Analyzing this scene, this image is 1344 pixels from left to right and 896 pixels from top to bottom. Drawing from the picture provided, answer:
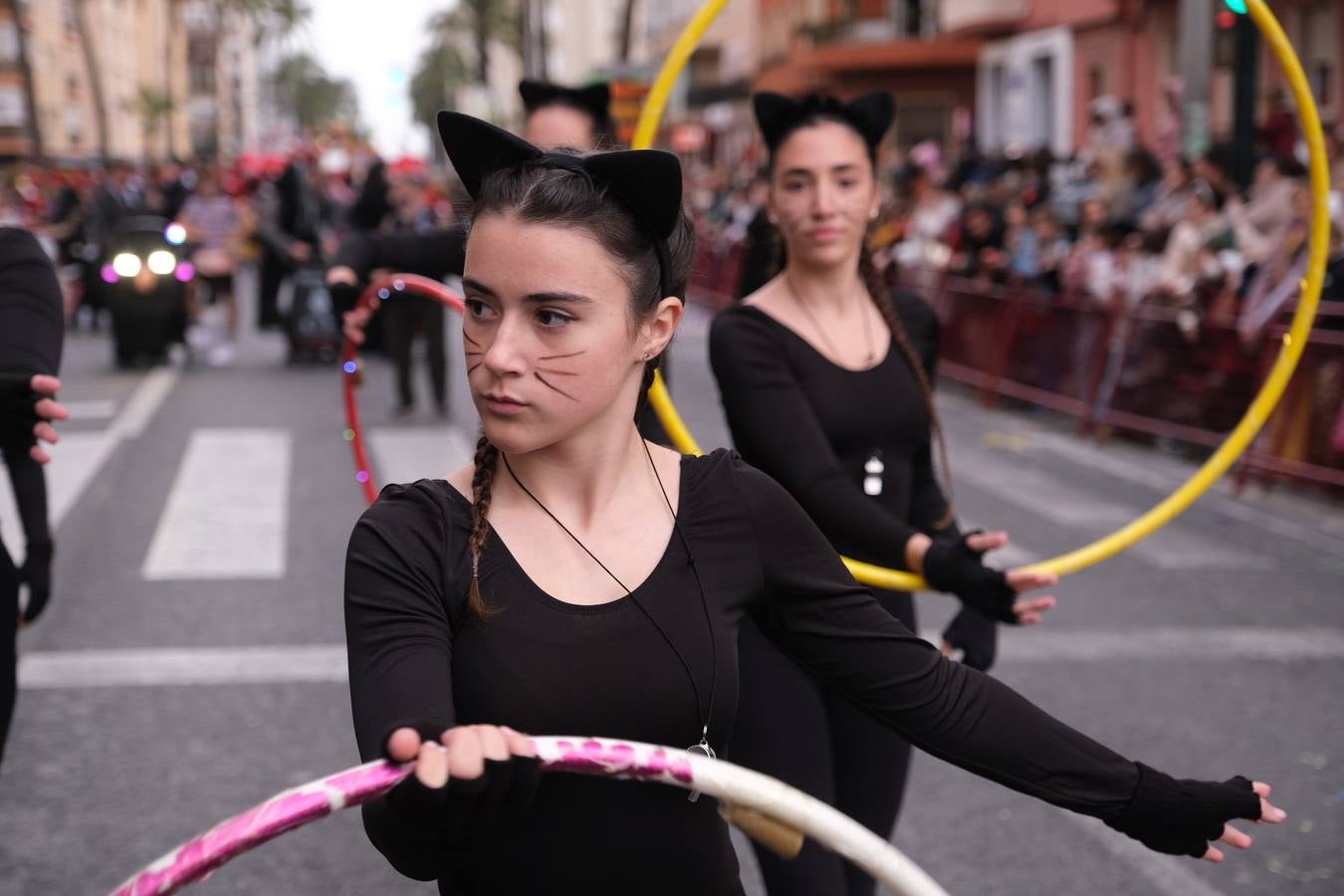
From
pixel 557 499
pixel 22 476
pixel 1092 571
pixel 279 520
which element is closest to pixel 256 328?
pixel 279 520

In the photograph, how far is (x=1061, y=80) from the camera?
34.1 metres

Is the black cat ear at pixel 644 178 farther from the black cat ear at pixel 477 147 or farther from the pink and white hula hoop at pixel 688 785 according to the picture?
the pink and white hula hoop at pixel 688 785

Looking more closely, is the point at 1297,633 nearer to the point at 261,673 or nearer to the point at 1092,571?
the point at 1092,571

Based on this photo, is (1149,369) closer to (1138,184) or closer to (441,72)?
(1138,184)

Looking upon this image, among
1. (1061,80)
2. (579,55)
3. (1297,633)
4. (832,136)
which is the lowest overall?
(1297,633)

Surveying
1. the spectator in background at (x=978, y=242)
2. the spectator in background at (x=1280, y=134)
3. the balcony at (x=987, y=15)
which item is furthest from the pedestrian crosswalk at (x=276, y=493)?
the balcony at (x=987, y=15)

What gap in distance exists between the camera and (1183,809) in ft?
8.33

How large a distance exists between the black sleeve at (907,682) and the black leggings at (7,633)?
1753 millimetres

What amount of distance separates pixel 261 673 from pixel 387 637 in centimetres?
496

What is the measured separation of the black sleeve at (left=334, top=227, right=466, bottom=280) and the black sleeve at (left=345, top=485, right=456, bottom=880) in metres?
3.25

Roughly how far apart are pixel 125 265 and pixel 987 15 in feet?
81.1

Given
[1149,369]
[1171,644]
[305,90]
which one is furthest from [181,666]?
[305,90]

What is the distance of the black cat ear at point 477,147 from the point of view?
2.29 metres

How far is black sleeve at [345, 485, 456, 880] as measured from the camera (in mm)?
2117
